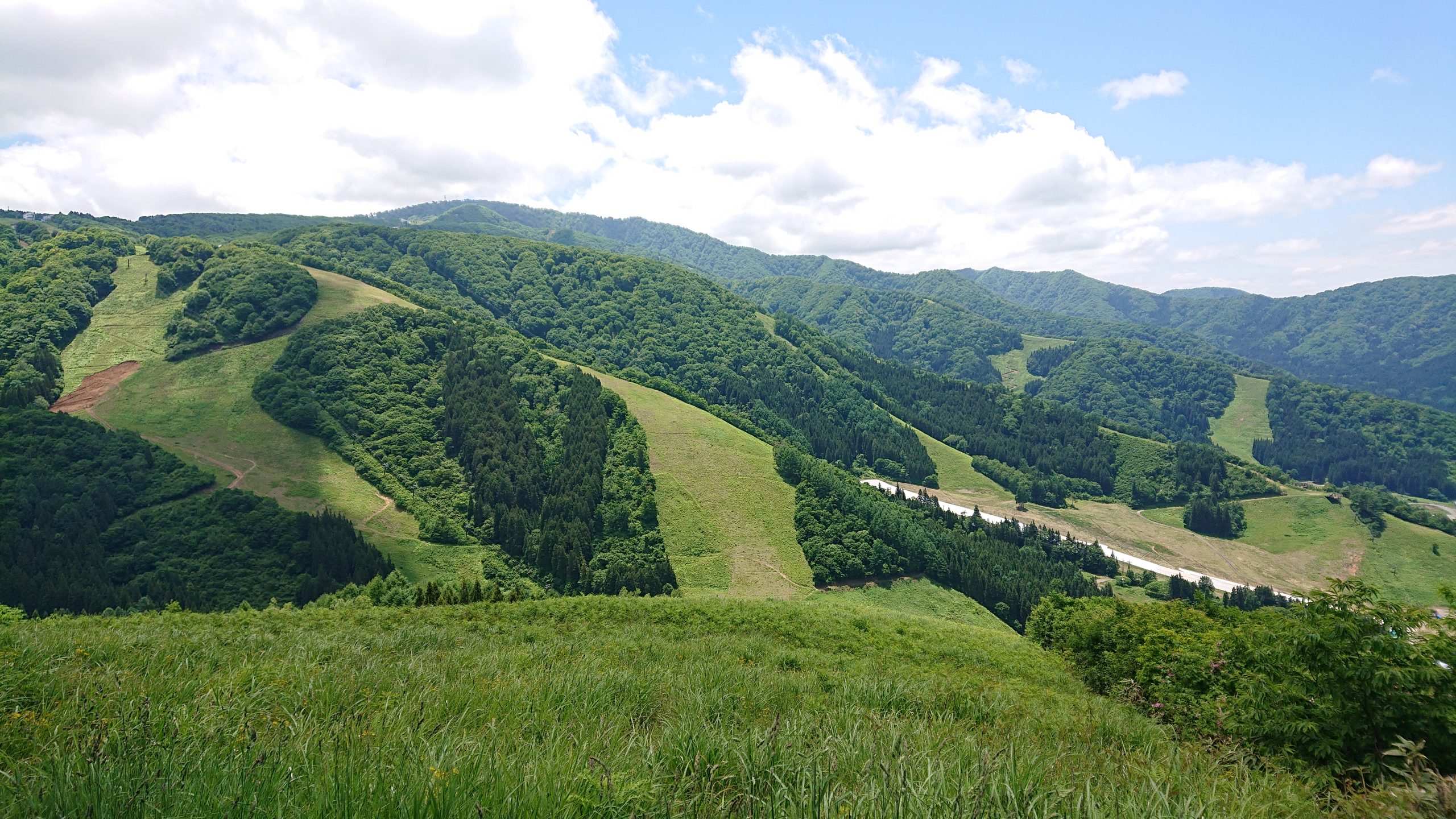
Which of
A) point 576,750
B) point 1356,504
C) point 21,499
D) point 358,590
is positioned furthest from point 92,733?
point 1356,504

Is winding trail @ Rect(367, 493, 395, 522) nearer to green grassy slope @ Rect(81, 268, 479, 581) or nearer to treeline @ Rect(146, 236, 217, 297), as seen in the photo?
green grassy slope @ Rect(81, 268, 479, 581)

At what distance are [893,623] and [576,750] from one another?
3398 cm

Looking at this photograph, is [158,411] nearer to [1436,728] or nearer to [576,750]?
[576,750]

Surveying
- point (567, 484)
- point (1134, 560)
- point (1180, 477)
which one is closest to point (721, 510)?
point (567, 484)

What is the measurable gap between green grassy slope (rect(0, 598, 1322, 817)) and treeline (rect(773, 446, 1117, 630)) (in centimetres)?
6974

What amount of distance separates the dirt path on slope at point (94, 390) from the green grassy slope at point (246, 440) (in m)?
1.09

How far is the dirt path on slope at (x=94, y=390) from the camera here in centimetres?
9131

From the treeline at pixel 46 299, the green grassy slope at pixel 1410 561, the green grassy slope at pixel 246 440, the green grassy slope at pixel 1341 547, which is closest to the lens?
the green grassy slope at pixel 246 440

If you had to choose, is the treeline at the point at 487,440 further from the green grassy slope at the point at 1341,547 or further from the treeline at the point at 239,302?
the green grassy slope at the point at 1341,547

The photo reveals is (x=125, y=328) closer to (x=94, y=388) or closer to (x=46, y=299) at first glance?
(x=46, y=299)

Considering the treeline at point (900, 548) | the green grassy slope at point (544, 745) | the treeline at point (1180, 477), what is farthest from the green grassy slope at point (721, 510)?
the treeline at point (1180, 477)

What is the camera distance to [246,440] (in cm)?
9044

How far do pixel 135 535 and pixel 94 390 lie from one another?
4514 centimetres

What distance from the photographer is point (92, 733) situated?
14.4 feet
